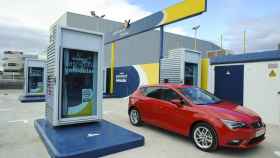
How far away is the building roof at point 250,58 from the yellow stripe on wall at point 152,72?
3292mm

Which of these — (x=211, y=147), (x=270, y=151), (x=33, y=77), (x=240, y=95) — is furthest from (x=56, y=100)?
(x=33, y=77)

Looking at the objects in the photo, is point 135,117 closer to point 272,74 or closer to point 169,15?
point 272,74

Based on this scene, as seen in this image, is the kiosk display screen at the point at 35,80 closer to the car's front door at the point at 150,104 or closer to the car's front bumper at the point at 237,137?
the car's front door at the point at 150,104

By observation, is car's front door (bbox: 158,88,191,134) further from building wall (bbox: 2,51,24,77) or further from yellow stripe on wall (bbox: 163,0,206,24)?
building wall (bbox: 2,51,24,77)

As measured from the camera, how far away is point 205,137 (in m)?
4.57

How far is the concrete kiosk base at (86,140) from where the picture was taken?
13.2ft

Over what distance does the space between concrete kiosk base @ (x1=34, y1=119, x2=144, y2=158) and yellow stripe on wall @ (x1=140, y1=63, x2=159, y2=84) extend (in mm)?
6582

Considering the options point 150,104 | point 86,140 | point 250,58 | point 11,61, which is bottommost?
point 86,140

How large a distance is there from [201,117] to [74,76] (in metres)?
3.48

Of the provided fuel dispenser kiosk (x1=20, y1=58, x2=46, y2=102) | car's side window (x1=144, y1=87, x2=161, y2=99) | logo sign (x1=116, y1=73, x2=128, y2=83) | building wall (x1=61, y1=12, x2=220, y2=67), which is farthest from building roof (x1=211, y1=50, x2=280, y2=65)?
building wall (x1=61, y1=12, x2=220, y2=67)

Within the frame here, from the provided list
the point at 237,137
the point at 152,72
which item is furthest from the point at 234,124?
the point at 152,72

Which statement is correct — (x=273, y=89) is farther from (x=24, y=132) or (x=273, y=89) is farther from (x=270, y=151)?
(x=24, y=132)

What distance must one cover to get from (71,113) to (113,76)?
11084mm

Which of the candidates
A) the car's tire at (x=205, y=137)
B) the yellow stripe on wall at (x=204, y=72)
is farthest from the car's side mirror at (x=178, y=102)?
the yellow stripe on wall at (x=204, y=72)
